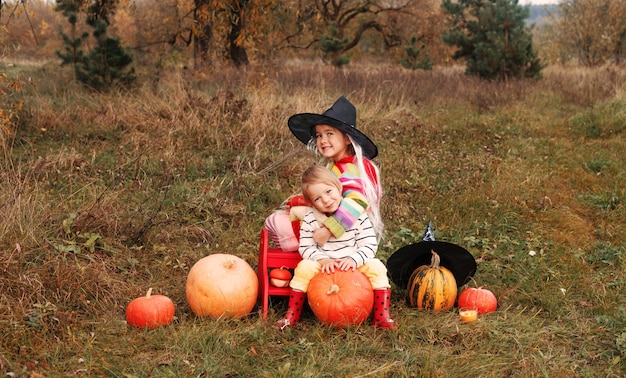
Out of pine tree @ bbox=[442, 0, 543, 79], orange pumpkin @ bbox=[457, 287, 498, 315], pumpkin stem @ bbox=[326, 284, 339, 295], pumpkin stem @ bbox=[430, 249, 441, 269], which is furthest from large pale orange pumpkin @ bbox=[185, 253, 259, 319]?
pine tree @ bbox=[442, 0, 543, 79]

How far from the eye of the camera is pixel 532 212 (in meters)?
6.22

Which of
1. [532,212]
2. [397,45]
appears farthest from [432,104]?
[397,45]

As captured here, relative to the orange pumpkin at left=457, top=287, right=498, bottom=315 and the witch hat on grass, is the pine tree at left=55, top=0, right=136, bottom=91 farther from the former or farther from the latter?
the orange pumpkin at left=457, top=287, right=498, bottom=315

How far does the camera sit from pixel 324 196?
12.6 feet

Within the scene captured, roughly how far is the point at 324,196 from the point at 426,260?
1078 millimetres

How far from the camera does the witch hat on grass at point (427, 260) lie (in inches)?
167

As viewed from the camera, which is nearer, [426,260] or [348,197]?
[348,197]

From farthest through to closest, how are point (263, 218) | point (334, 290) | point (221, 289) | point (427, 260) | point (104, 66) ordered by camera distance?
point (104, 66) → point (263, 218) → point (427, 260) → point (221, 289) → point (334, 290)

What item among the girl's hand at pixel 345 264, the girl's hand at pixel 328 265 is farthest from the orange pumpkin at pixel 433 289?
the girl's hand at pixel 328 265

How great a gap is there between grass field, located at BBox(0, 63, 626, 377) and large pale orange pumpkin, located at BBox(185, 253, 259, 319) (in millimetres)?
89

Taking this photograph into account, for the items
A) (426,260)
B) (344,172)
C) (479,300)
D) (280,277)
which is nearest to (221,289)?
(280,277)

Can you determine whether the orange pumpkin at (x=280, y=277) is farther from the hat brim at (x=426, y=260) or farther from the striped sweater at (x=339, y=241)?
the hat brim at (x=426, y=260)

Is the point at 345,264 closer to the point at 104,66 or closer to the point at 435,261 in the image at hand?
the point at 435,261

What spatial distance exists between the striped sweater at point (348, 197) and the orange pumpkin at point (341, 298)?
0.92 feet
